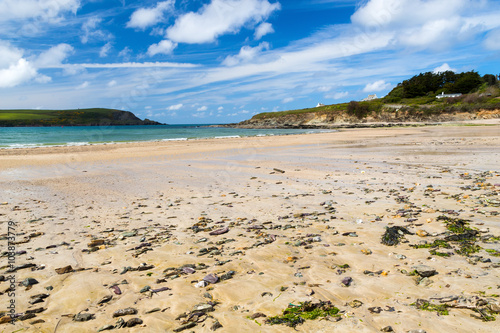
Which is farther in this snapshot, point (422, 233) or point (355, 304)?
point (422, 233)

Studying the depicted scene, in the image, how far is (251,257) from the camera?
16.6 ft

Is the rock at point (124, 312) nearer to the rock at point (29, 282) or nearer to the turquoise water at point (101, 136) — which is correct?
the rock at point (29, 282)

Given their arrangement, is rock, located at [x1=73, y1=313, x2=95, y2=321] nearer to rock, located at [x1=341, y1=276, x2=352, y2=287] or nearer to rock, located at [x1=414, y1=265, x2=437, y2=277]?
rock, located at [x1=341, y1=276, x2=352, y2=287]

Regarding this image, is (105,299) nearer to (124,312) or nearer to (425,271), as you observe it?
(124,312)

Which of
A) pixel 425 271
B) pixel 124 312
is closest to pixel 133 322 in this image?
pixel 124 312

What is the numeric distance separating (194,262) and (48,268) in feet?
7.70

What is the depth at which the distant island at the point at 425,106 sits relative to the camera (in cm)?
7794

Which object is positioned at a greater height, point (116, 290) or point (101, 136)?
point (101, 136)

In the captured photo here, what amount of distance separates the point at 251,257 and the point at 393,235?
276 cm

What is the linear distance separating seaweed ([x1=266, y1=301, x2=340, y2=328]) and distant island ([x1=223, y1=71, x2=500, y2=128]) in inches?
3262

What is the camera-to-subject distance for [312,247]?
5.39 metres

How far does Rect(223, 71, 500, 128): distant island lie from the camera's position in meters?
77.9

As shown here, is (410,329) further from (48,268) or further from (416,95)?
(416,95)

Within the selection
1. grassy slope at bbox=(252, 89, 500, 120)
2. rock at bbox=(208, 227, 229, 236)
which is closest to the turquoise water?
rock at bbox=(208, 227, 229, 236)
